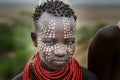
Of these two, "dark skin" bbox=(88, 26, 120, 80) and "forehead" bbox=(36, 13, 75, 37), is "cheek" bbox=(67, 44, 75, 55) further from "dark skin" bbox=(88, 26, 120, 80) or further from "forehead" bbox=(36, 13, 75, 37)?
"dark skin" bbox=(88, 26, 120, 80)

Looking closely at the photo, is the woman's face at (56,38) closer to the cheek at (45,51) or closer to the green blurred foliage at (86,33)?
the cheek at (45,51)

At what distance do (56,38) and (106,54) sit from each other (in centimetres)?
29

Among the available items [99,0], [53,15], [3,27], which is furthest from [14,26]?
[53,15]

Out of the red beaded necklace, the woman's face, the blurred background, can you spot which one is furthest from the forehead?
the blurred background

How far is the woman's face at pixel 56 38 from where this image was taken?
3.82ft

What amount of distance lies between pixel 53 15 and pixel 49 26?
3 centimetres

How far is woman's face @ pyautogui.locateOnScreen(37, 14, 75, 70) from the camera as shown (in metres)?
1.16

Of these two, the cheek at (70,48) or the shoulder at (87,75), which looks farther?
the shoulder at (87,75)

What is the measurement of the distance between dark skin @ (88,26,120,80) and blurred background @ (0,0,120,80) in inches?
16.9

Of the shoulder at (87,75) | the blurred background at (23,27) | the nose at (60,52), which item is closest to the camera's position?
the nose at (60,52)

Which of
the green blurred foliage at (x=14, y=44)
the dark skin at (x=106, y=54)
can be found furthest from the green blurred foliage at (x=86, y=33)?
the dark skin at (x=106, y=54)

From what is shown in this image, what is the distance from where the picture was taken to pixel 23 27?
82.8 inches

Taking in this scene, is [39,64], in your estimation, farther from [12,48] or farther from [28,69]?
[12,48]

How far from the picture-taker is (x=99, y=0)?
1.89 meters
